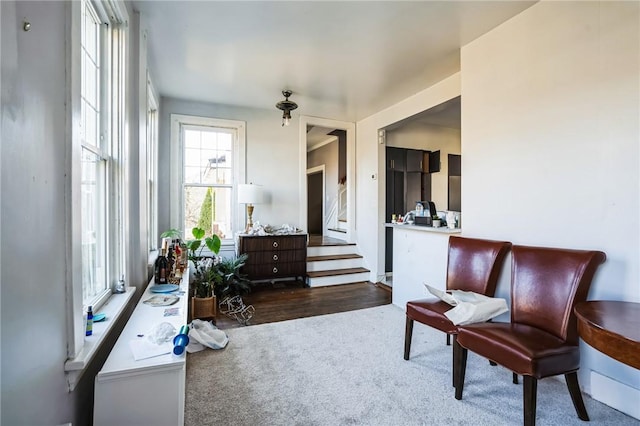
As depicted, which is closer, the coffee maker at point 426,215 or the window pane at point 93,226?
the window pane at point 93,226

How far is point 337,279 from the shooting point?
468cm

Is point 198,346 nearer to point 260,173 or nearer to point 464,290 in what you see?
point 464,290

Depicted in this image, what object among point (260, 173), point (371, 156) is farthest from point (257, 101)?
point (371, 156)

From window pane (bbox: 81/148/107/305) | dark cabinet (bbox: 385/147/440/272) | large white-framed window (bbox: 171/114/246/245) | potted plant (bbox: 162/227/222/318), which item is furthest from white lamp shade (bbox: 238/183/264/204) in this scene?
window pane (bbox: 81/148/107/305)

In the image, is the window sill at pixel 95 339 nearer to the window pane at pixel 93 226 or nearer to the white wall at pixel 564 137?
the window pane at pixel 93 226

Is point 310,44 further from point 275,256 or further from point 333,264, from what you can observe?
point 333,264

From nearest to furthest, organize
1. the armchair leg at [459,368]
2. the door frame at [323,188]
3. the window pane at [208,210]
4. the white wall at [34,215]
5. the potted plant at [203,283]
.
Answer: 1. the white wall at [34,215]
2. the armchair leg at [459,368]
3. the potted plant at [203,283]
4. the window pane at [208,210]
5. the door frame at [323,188]

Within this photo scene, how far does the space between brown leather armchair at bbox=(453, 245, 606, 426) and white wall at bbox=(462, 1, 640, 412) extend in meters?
0.26

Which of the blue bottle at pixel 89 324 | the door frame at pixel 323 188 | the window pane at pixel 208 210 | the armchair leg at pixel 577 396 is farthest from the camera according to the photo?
the door frame at pixel 323 188

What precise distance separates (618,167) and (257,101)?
397 centimetres

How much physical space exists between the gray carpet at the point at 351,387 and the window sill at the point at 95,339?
27.4 inches

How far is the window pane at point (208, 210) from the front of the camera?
445 centimetres

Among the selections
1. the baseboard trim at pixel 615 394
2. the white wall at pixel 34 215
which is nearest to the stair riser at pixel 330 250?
the baseboard trim at pixel 615 394

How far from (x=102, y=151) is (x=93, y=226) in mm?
450
